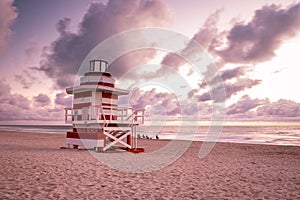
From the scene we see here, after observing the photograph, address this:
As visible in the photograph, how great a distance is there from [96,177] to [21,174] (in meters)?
2.47

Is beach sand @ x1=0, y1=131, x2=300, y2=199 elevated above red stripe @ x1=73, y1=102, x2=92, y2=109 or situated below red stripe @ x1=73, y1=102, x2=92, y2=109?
below

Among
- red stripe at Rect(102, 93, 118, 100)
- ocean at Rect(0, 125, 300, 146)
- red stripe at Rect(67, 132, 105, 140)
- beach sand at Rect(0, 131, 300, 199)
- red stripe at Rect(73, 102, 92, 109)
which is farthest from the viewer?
ocean at Rect(0, 125, 300, 146)

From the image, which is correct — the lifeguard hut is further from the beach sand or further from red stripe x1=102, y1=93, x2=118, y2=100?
the beach sand

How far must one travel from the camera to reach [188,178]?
8312 mm

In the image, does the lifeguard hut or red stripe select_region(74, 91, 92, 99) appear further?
red stripe select_region(74, 91, 92, 99)

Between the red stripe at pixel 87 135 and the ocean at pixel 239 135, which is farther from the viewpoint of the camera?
the ocean at pixel 239 135

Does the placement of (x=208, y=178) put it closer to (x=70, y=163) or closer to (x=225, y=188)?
(x=225, y=188)

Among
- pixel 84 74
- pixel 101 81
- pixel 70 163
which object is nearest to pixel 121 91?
pixel 101 81

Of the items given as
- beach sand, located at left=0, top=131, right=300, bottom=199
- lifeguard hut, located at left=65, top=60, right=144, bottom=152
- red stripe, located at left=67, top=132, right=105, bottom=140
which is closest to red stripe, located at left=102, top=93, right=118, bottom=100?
lifeguard hut, located at left=65, top=60, right=144, bottom=152

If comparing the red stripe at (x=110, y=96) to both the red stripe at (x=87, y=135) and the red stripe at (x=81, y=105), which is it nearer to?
the red stripe at (x=81, y=105)

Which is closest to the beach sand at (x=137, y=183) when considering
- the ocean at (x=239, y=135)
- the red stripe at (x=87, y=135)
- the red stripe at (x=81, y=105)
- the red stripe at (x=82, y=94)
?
the red stripe at (x=87, y=135)

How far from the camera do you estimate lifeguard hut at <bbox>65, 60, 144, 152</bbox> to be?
1559cm

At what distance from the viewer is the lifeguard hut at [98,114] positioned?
15594 mm

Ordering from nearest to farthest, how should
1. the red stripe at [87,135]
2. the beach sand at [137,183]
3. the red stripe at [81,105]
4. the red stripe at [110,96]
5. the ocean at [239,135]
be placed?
the beach sand at [137,183] → the red stripe at [87,135] → the red stripe at [81,105] → the red stripe at [110,96] → the ocean at [239,135]
